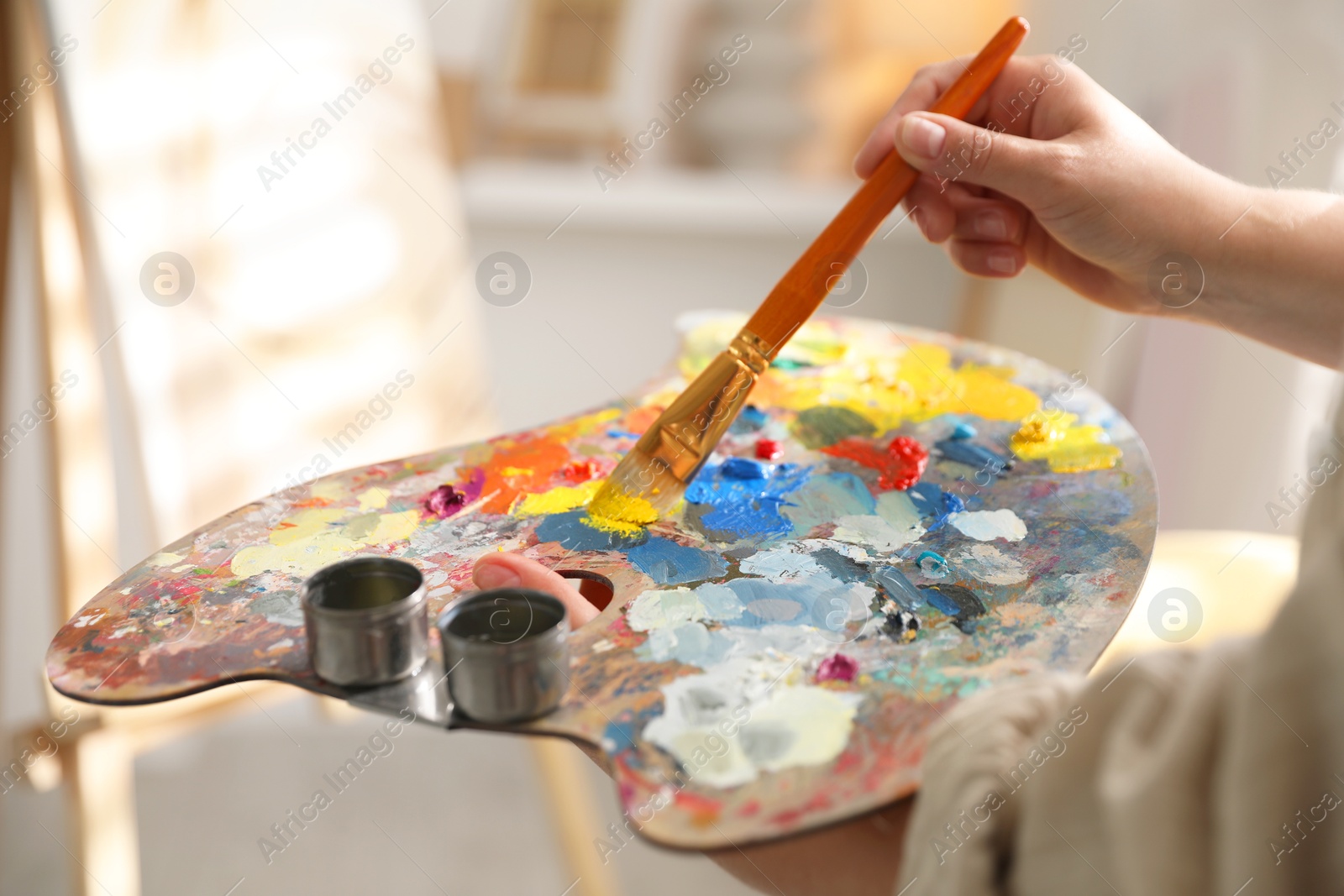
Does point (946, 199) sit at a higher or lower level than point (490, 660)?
higher

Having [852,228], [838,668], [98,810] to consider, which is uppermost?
[852,228]

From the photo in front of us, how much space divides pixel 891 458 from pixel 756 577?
0.21 meters

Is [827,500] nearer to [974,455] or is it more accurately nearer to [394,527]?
[974,455]

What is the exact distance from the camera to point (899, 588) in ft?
2.21

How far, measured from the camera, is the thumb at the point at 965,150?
841 mm

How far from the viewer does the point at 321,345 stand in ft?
4.35

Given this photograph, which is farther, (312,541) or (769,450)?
(769,450)

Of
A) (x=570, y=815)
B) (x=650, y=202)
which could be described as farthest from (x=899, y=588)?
(x=650, y=202)

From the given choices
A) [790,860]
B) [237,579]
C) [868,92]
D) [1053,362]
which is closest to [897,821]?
[790,860]

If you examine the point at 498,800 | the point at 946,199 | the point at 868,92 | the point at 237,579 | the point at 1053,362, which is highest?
the point at 868,92

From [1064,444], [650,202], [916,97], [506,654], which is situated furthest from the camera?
[650,202]

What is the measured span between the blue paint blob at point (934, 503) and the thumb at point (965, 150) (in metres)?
0.25

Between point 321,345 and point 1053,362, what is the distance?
1187 mm

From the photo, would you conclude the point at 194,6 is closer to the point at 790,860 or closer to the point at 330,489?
the point at 330,489
